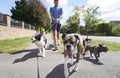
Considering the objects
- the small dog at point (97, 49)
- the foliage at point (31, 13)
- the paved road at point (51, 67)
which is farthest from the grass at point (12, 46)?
the foliage at point (31, 13)

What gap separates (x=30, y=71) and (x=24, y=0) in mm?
54392

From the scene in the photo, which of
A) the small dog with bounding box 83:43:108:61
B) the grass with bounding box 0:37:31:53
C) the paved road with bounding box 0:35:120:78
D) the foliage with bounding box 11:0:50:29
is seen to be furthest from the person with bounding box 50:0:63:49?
the foliage with bounding box 11:0:50:29

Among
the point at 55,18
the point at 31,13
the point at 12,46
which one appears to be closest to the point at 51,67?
the point at 55,18

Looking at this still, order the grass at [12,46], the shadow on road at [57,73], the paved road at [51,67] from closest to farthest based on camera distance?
1. the shadow on road at [57,73]
2. the paved road at [51,67]
3. the grass at [12,46]

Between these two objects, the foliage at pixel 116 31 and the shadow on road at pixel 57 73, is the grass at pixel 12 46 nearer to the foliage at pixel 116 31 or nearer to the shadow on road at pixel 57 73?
the shadow on road at pixel 57 73

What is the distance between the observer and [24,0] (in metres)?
59.5

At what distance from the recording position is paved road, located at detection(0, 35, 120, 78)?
6641 mm

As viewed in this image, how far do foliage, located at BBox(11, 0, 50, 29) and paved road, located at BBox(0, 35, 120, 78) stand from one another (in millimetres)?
46545

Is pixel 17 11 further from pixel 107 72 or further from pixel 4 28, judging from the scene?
pixel 107 72

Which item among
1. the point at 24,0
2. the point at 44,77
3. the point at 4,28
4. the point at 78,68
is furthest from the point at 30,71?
the point at 24,0

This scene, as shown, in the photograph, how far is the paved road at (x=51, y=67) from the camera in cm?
664

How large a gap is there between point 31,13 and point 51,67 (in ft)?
164

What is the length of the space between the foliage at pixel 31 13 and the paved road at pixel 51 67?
46.5 m

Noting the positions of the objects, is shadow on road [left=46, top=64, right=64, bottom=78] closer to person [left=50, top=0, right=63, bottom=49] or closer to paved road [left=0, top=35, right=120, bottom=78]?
paved road [left=0, top=35, right=120, bottom=78]
